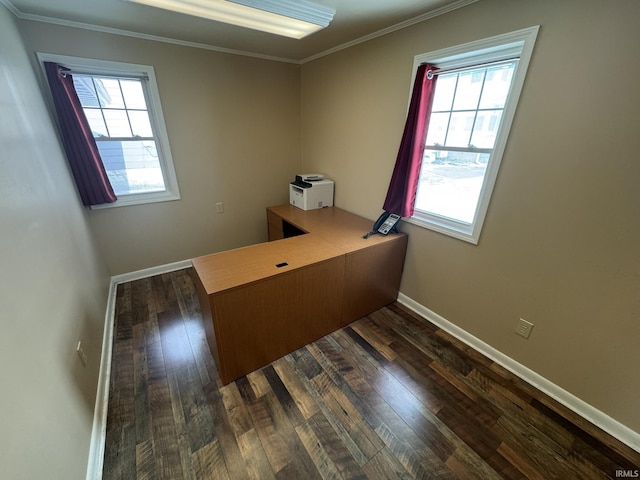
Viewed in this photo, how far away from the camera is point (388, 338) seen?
2076 millimetres

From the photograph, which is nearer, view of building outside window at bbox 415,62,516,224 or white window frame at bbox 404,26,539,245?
white window frame at bbox 404,26,539,245

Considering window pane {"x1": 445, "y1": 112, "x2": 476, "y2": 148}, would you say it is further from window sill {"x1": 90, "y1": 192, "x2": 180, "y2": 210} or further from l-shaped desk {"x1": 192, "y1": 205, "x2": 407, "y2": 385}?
window sill {"x1": 90, "y1": 192, "x2": 180, "y2": 210}

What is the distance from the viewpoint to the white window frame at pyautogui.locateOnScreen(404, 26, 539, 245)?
1.42 meters

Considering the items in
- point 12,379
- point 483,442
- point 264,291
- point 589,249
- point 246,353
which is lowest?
point 483,442

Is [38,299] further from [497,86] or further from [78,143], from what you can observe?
[497,86]

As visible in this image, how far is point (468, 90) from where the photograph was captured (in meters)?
1.77

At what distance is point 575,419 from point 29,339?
2.79m

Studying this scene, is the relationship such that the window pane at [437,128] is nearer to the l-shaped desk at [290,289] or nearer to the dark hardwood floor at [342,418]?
the l-shaped desk at [290,289]

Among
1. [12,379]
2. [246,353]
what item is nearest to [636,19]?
[246,353]

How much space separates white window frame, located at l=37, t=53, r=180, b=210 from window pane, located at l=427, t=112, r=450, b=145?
8.11 ft

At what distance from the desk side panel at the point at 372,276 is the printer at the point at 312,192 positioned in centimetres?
106

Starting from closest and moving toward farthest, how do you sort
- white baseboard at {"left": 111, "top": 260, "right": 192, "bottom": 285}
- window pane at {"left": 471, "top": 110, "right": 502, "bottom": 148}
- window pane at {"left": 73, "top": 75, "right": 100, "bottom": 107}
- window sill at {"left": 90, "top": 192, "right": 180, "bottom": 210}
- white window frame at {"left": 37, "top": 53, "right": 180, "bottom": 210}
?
1. window pane at {"left": 471, "top": 110, "right": 502, "bottom": 148}
2. white window frame at {"left": 37, "top": 53, "right": 180, "bottom": 210}
3. window pane at {"left": 73, "top": 75, "right": 100, "bottom": 107}
4. window sill at {"left": 90, "top": 192, "right": 180, "bottom": 210}
5. white baseboard at {"left": 111, "top": 260, "right": 192, "bottom": 285}

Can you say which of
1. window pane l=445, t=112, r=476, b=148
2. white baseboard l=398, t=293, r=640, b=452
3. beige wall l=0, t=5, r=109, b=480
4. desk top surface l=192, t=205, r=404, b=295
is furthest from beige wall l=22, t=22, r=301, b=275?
white baseboard l=398, t=293, r=640, b=452

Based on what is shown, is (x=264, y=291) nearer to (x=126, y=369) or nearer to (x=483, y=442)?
(x=126, y=369)
